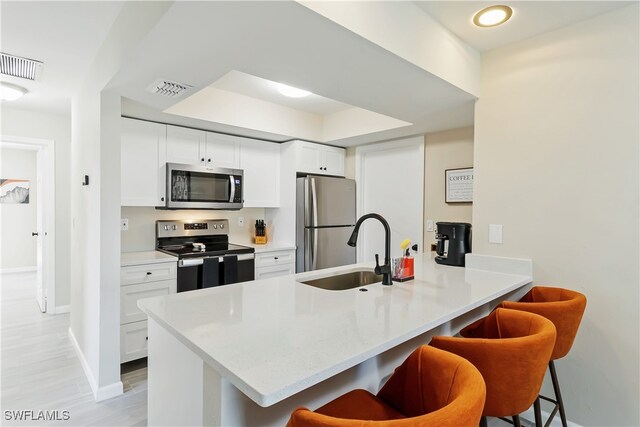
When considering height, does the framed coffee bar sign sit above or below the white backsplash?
above

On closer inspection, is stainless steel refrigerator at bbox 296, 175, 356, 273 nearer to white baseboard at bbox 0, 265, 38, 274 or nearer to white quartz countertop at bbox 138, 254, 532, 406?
white quartz countertop at bbox 138, 254, 532, 406

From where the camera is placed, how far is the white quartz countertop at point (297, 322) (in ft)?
2.77

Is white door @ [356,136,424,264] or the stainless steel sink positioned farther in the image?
white door @ [356,136,424,264]

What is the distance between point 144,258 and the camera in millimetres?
2727

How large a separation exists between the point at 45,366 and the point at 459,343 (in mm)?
3225

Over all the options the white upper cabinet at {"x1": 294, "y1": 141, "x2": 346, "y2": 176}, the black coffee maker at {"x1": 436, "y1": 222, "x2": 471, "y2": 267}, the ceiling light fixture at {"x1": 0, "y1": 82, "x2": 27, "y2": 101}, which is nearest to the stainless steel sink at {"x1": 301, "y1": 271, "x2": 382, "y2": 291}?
the black coffee maker at {"x1": 436, "y1": 222, "x2": 471, "y2": 267}

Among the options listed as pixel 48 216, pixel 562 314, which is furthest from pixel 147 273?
pixel 562 314

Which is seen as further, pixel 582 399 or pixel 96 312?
pixel 96 312

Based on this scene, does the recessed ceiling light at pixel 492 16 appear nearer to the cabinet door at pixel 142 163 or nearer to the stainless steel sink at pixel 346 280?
the stainless steel sink at pixel 346 280

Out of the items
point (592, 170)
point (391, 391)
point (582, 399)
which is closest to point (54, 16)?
point (391, 391)

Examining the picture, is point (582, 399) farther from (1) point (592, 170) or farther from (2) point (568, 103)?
(2) point (568, 103)

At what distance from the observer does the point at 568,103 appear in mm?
1855
